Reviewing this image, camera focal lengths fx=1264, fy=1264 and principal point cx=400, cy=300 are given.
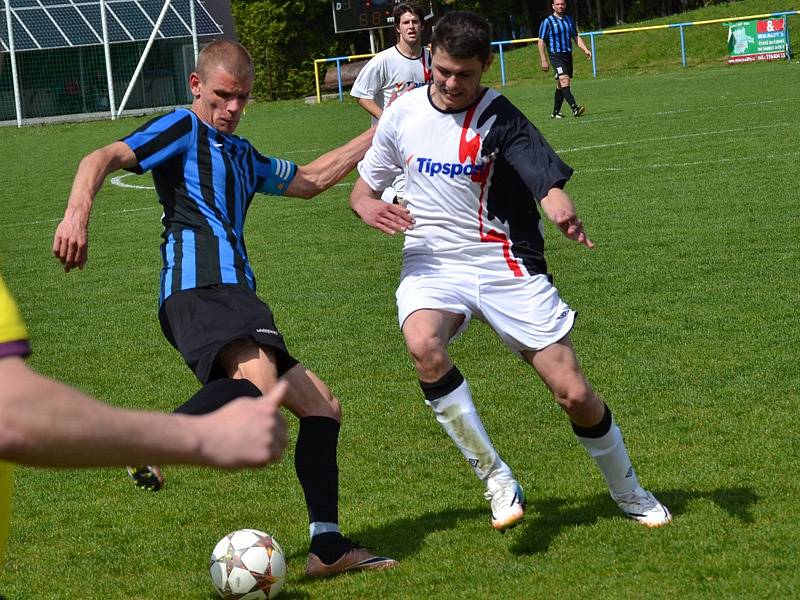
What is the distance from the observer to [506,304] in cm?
460

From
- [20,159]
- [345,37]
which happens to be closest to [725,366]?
[20,159]

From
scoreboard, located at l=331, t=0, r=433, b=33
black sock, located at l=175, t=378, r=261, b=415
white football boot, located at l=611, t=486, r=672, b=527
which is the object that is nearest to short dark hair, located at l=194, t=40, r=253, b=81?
black sock, located at l=175, t=378, r=261, b=415

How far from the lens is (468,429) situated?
4.62m

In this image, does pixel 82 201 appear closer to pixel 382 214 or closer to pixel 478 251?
pixel 382 214

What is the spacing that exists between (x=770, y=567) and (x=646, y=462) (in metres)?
1.26

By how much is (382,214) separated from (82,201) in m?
1.05

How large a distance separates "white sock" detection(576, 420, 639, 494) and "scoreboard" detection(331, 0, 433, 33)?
27668mm

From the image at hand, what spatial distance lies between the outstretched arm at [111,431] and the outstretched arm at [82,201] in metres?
2.23

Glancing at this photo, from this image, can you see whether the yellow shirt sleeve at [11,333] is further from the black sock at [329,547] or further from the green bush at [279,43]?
the green bush at [279,43]

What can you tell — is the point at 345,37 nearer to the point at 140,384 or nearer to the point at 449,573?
the point at 140,384

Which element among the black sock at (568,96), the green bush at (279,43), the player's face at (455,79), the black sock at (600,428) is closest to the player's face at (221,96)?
the player's face at (455,79)

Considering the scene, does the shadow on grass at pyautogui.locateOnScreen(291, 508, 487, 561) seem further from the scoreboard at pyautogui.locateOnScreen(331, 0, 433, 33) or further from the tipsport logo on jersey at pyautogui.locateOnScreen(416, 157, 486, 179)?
the scoreboard at pyautogui.locateOnScreen(331, 0, 433, 33)

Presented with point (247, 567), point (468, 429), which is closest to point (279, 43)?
point (468, 429)

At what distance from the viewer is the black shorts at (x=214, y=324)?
4211mm
